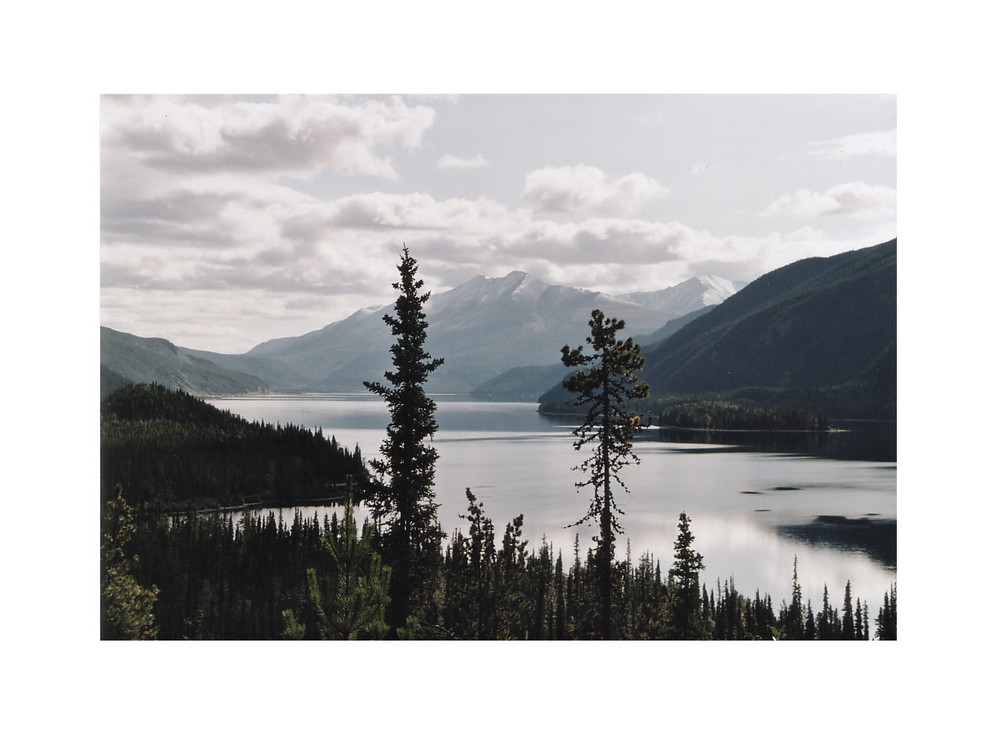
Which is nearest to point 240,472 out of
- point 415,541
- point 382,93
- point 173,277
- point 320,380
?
point 320,380

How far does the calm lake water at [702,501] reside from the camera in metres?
20.3

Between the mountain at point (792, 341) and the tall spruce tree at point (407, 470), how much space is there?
67.8 feet

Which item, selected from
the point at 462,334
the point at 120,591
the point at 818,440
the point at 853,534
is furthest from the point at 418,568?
the point at 818,440

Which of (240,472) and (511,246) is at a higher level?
(511,246)

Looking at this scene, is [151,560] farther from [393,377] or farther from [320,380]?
[320,380]

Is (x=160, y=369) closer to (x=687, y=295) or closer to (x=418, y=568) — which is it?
(x=418, y=568)

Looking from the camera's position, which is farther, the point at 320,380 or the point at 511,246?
the point at 320,380

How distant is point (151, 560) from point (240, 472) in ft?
59.2

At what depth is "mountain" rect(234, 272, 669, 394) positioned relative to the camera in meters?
23.0

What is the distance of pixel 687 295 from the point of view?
3303cm

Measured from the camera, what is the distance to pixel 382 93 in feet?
58.9

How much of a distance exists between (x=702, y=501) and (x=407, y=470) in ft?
37.9

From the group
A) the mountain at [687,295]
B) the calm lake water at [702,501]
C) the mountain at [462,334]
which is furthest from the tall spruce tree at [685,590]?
the mountain at [687,295]

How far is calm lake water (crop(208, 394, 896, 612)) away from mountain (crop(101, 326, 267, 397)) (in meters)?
0.91
